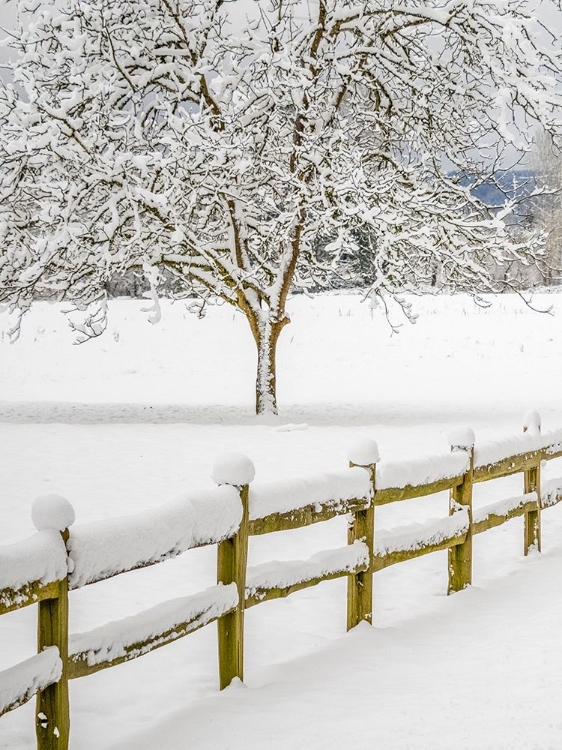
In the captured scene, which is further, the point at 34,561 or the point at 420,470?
the point at 420,470

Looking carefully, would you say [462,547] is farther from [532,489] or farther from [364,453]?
[364,453]

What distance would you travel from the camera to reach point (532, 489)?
22.3 ft

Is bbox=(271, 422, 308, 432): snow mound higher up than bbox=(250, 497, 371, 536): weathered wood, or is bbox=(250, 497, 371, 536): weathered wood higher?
bbox=(250, 497, 371, 536): weathered wood

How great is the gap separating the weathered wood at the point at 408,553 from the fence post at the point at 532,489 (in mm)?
1374

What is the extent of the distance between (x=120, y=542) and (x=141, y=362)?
2423cm

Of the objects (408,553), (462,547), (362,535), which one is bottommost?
(462,547)

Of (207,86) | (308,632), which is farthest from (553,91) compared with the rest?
(308,632)

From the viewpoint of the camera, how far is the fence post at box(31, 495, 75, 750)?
2.80 m

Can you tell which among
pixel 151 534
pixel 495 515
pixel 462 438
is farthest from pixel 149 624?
pixel 495 515

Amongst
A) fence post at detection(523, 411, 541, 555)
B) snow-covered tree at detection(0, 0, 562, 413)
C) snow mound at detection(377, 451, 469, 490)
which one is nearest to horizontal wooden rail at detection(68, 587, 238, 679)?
Answer: snow mound at detection(377, 451, 469, 490)

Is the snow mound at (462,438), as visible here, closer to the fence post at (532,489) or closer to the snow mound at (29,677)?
the fence post at (532,489)

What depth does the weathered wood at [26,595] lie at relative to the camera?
8.46ft

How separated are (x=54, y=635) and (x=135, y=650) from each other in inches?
17.7

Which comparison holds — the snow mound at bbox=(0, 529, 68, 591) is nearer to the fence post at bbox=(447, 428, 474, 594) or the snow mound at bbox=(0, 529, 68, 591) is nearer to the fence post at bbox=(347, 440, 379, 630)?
the fence post at bbox=(347, 440, 379, 630)
